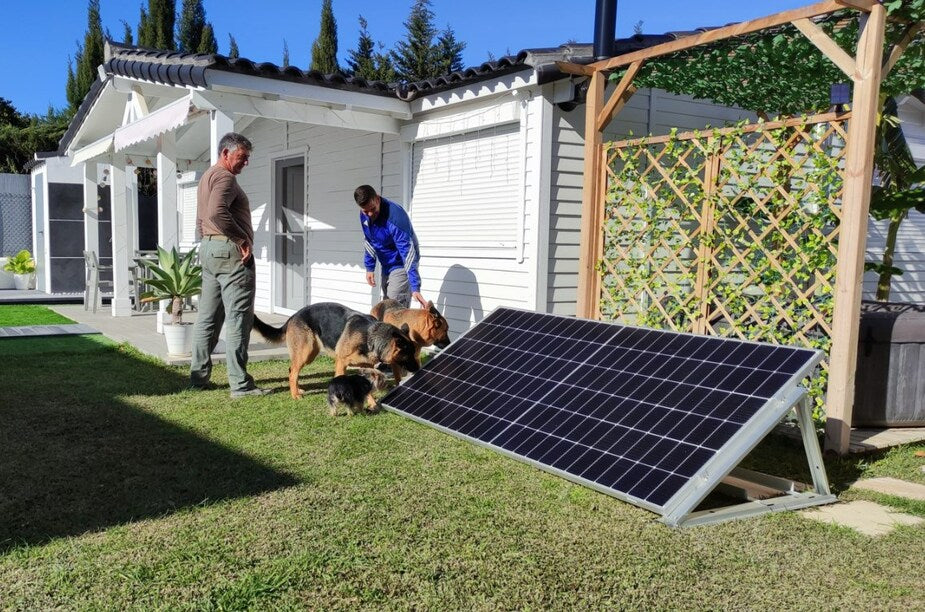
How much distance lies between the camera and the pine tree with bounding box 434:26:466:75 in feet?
103

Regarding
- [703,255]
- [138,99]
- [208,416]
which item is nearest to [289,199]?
[138,99]

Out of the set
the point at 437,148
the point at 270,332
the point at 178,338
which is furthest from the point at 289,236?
the point at 270,332

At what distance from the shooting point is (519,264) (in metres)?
7.20

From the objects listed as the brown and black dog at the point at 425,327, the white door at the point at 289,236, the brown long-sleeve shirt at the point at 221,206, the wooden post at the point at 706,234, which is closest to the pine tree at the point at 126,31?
the white door at the point at 289,236

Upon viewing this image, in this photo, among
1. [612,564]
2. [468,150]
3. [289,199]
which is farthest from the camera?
[289,199]

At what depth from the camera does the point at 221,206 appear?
569 cm

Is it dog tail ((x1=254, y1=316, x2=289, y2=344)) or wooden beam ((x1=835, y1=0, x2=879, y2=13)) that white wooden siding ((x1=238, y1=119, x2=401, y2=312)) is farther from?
wooden beam ((x1=835, y1=0, x2=879, y2=13))

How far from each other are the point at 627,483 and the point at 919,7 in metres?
3.30

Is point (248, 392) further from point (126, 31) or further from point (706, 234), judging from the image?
point (126, 31)

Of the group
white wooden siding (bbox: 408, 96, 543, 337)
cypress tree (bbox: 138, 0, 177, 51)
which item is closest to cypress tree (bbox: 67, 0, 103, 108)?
cypress tree (bbox: 138, 0, 177, 51)

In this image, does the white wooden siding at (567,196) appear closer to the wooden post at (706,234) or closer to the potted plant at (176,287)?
the wooden post at (706,234)

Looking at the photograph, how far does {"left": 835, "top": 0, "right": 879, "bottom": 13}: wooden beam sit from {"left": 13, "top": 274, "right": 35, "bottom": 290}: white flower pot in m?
17.3

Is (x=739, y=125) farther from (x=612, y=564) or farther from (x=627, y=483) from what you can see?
(x=612, y=564)

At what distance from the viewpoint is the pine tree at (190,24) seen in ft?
92.8
